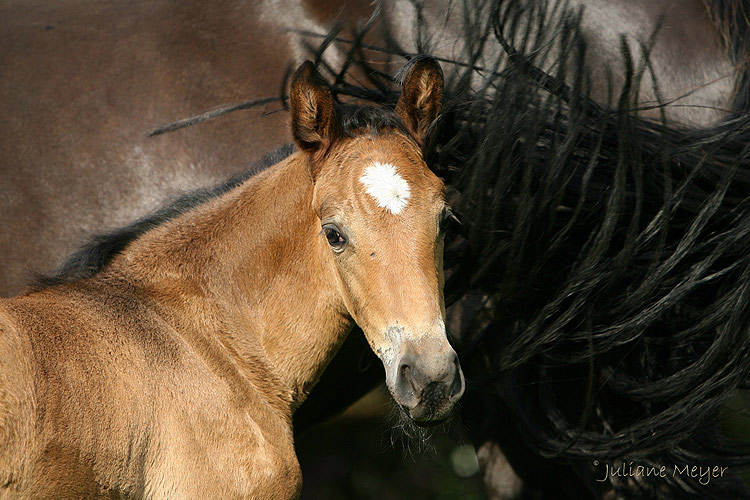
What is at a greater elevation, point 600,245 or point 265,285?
point 600,245

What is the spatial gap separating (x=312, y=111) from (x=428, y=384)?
3.18 feet

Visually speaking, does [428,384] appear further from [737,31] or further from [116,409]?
[737,31]

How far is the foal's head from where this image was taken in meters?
2.12

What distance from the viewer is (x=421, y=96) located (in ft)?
8.52

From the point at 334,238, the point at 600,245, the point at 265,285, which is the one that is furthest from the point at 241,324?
the point at 600,245

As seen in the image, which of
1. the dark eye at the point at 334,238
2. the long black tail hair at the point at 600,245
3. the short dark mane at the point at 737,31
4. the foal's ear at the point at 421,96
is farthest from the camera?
the short dark mane at the point at 737,31

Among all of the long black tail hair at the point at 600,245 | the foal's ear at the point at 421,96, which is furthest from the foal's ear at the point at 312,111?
the long black tail hair at the point at 600,245

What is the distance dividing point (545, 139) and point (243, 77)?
138 cm

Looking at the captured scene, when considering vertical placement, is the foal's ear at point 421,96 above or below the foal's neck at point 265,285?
above

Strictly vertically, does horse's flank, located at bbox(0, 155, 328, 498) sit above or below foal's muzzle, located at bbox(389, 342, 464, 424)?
below

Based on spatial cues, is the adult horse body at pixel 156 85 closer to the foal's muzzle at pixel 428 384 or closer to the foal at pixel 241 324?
the foal at pixel 241 324

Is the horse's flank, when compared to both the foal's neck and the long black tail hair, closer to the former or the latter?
the foal's neck

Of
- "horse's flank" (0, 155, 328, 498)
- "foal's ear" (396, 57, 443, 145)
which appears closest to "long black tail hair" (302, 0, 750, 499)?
"foal's ear" (396, 57, 443, 145)

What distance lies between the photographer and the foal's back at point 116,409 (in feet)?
6.65
